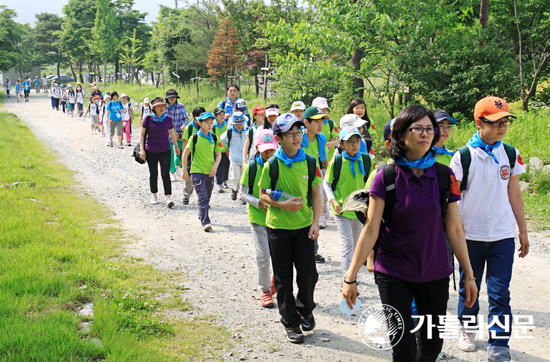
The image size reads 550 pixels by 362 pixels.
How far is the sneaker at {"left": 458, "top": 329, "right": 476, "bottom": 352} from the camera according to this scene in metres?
4.47

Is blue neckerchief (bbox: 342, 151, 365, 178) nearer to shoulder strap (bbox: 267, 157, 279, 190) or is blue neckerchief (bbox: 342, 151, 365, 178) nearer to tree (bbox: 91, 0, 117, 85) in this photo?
shoulder strap (bbox: 267, 157, 279, 190)

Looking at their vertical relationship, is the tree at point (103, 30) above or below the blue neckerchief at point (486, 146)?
above

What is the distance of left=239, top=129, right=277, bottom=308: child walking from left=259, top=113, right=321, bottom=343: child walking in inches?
24.0

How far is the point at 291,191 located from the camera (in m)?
4.78

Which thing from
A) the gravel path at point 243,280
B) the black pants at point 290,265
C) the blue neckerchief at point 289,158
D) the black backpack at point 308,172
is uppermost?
the blue neckerchief at point 289,158

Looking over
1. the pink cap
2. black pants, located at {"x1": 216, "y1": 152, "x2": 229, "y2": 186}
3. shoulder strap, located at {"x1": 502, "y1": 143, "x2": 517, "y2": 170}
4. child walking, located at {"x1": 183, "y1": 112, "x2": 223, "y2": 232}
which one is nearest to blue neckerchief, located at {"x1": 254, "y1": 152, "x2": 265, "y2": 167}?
the pink cap

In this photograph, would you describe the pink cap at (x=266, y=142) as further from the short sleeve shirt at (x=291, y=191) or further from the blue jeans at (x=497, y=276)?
the blue jeans at (x=497, y=276)

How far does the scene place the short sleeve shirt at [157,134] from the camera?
33.0ft

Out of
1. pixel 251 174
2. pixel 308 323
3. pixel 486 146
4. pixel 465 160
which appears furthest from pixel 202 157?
pixel 486 146

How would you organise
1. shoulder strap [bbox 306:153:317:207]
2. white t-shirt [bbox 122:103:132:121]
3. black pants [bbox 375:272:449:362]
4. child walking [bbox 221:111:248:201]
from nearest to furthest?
1. black pants [bbox 375:272:449:362]
2. shoulder strap [bbox 306:153:317:207]
3. child walking [bbox 221:111:248:201]
4. white t-shirt [bbox 122:103:132:121]

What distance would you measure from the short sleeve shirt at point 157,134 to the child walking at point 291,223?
19.1 feet

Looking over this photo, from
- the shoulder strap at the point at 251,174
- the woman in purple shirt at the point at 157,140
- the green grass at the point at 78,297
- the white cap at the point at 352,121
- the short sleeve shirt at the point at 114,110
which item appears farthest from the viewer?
the short sleeve shirt at the point at 114,110

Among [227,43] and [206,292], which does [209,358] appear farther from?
[227,43]

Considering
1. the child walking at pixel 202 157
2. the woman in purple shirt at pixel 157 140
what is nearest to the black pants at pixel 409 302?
the child walking at pixel 202 157
